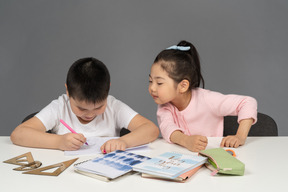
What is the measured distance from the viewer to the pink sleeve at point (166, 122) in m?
1.78

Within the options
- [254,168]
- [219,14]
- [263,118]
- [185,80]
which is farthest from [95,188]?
[219,14]

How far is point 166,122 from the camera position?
191 centimetres

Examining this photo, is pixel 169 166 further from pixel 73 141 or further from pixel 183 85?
pixel 183 85

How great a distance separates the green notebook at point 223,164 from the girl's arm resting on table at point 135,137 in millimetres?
363

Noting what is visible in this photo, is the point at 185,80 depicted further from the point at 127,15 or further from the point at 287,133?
the point at 287,133

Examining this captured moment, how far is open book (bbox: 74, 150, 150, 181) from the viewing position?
3.96ft

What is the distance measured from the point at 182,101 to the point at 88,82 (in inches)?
23.2

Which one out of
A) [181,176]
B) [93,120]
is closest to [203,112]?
[93,120]

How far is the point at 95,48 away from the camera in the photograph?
3.38m

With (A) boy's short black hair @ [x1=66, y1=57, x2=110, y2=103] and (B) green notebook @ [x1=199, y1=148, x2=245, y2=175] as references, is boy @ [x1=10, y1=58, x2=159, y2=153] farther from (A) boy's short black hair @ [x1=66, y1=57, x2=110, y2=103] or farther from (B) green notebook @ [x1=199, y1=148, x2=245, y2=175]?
(B) green notebook @ [x1=199, y1=148, x2=245, y2=175]

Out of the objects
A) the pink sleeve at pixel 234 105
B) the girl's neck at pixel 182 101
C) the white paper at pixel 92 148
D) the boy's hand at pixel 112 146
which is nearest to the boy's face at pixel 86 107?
the white paper at pixel 92 148

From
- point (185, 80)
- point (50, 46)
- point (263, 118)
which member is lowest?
point (263, 118)

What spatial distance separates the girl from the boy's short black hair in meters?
0.31

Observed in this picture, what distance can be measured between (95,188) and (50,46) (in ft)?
8.06
